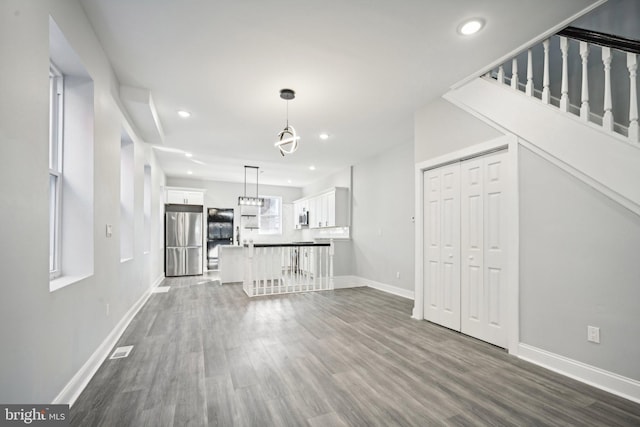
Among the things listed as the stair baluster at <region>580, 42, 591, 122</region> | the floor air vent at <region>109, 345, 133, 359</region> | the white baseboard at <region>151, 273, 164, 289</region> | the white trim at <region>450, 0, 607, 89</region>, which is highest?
the white trim at <region>450, 0, 607, 89</region>

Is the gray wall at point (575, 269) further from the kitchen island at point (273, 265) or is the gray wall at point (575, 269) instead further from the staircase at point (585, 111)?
the kitchen island at point (273, 265)

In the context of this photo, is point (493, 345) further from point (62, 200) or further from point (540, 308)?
point (62, 200)

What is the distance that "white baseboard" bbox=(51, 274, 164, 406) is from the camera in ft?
6.47

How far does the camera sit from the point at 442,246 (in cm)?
376

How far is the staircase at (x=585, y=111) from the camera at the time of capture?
7.11ft

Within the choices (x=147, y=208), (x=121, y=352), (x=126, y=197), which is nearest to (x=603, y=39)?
(x=121, y=352)

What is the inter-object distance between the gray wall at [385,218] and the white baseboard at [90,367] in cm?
439

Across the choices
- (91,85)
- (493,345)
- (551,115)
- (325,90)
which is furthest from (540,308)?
(91,85)

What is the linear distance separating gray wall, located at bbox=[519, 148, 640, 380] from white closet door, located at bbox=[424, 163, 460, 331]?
81 cm

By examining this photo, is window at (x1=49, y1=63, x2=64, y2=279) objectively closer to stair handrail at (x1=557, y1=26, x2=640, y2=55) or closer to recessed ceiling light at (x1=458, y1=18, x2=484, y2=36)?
recessed ceiling light at (x1=458, y1=18, x2=484, y2=36)

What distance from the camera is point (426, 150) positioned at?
157 inches

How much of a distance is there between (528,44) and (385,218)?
3.78 meters

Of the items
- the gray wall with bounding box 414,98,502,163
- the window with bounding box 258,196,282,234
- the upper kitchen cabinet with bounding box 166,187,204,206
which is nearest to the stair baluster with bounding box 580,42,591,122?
the gray wall with bounding box 414,98,502,163

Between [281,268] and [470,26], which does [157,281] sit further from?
[470,26]
